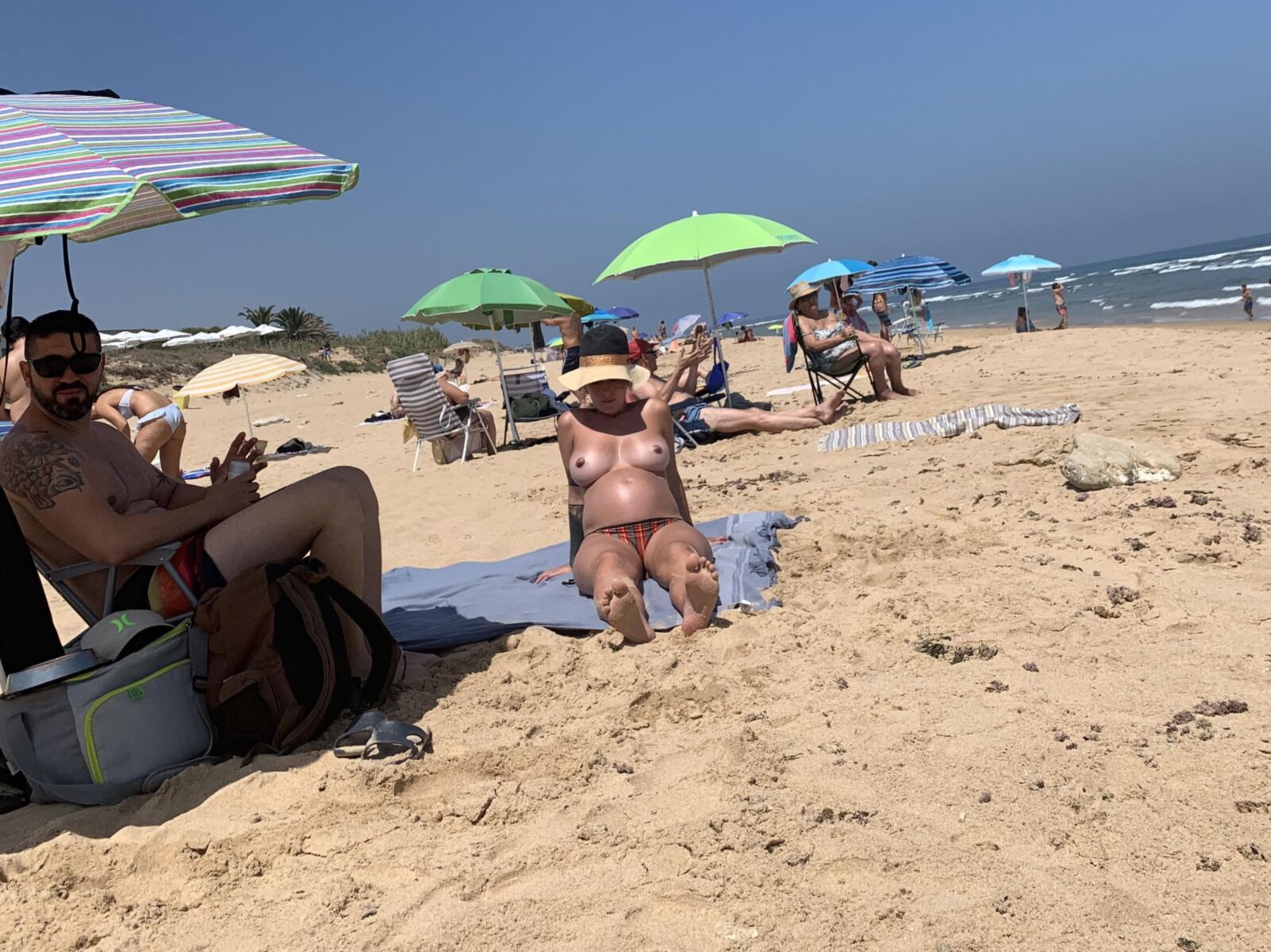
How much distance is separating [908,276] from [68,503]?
13.7m

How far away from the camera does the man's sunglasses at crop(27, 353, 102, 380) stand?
250 centimetres

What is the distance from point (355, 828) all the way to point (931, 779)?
4.31ft

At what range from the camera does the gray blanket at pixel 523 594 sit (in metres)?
3.49

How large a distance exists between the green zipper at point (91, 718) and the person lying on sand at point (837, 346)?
7043 millimetres

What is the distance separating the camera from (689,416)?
7973 mm

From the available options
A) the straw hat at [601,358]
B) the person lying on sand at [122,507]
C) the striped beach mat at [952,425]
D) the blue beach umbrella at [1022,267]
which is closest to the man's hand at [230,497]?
the person lying on sand at [122,507]

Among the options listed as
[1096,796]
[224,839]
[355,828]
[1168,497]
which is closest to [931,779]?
[1096,796]

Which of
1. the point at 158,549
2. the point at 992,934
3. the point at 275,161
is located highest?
the point at 275,161

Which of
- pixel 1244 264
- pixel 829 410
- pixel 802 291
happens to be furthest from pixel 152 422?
pixel 1244 264

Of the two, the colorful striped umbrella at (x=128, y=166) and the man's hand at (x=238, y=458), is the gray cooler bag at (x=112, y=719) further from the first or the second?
the colorful striped umbrella at (x=128, y=166)

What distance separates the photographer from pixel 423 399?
8.49m

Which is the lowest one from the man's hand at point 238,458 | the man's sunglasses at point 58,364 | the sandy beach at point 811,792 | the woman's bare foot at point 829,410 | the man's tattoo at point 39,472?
the sandy beach at point 811,792

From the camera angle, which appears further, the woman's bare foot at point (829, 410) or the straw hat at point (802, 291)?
the straw hat at point (802, 291)

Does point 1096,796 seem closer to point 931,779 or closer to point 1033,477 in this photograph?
point 931,779
